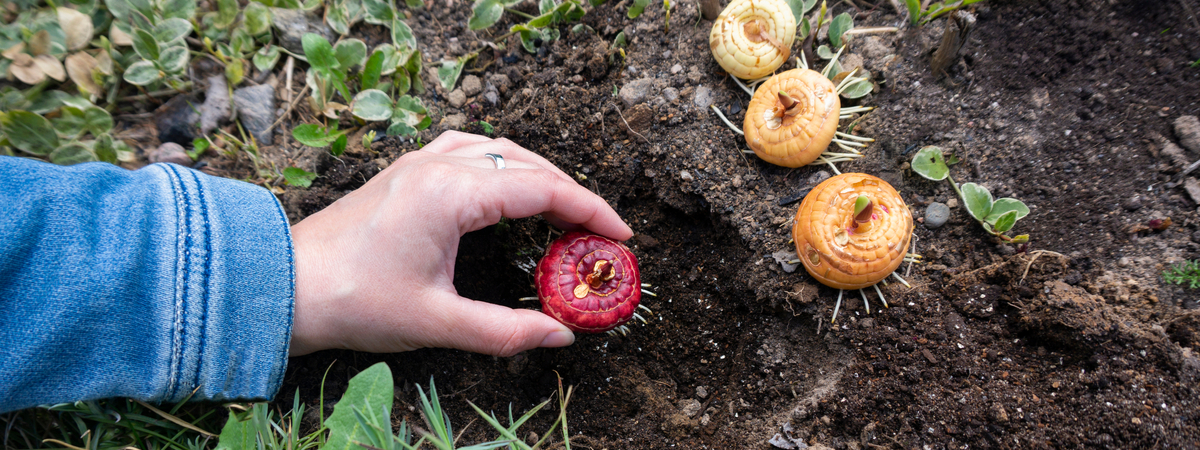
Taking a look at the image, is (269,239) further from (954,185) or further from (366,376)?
(954,185)

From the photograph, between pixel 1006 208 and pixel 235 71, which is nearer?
pixel 1006 208

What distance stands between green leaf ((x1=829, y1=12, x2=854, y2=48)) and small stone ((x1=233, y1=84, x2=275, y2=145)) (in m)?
2.58

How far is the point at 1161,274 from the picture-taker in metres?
1.89

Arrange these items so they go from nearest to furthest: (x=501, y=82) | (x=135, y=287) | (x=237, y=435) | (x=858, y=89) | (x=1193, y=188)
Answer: (x=135, y=287) < (x=237, y=435) < (x=1193, y=188) < (x=858, y=89) < (x=501, y=82)

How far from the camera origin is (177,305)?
5.08 feet

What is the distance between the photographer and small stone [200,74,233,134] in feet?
8.48

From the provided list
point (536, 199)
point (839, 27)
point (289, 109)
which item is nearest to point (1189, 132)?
point (839, 27)

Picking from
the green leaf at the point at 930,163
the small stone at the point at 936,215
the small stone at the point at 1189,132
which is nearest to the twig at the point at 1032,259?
the small stone at the point at 936,215

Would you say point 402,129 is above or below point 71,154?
above

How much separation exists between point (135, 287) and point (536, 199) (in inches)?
45.7

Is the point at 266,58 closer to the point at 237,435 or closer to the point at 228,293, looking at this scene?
the point at 228,293

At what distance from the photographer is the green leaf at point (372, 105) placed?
2.46 m

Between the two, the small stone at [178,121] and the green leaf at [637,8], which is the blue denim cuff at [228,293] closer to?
the small stone at [178,121]

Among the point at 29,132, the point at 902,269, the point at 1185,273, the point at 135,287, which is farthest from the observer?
the point at 29,132
